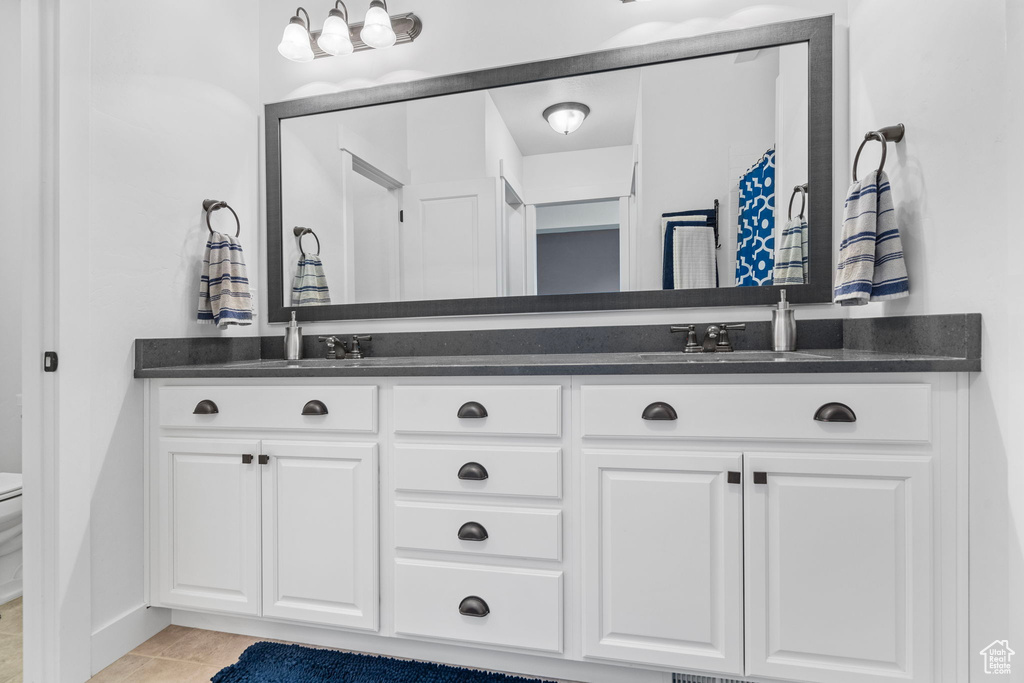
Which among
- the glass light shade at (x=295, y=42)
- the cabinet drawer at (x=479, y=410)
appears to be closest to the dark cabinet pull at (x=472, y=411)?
the cabinet drawer at (x=479, y=410)

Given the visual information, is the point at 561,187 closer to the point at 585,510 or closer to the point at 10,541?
the point at 585,510

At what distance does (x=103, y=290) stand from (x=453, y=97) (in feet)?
4.42

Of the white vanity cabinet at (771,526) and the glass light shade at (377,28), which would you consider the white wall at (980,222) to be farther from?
the glass light shade at (377,28)

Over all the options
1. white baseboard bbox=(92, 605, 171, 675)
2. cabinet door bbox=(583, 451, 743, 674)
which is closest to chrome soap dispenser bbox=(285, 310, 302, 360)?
white baseboard bbox=(92, 605, 171, 675)

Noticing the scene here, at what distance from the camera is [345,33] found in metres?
1.96

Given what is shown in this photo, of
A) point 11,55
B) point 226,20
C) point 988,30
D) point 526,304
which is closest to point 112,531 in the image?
point 526,304

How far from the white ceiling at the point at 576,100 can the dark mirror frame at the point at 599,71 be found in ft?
0.12

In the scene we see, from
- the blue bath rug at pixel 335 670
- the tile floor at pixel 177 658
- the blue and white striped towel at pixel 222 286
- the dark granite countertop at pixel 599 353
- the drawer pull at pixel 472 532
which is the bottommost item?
the tile floor at pixel 177 658

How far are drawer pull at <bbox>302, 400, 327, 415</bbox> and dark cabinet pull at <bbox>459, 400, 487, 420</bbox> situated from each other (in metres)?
0.42

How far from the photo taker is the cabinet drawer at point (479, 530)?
135 centimetres

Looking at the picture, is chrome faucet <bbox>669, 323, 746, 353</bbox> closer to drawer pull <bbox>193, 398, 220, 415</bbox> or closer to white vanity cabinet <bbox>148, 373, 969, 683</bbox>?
white vanity cabinet <bbox>148, 373, 969, 683</bbox>

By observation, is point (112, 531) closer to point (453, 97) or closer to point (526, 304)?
point (526, 304)

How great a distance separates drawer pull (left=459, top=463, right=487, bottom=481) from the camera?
1373 mm

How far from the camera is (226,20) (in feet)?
6.64
